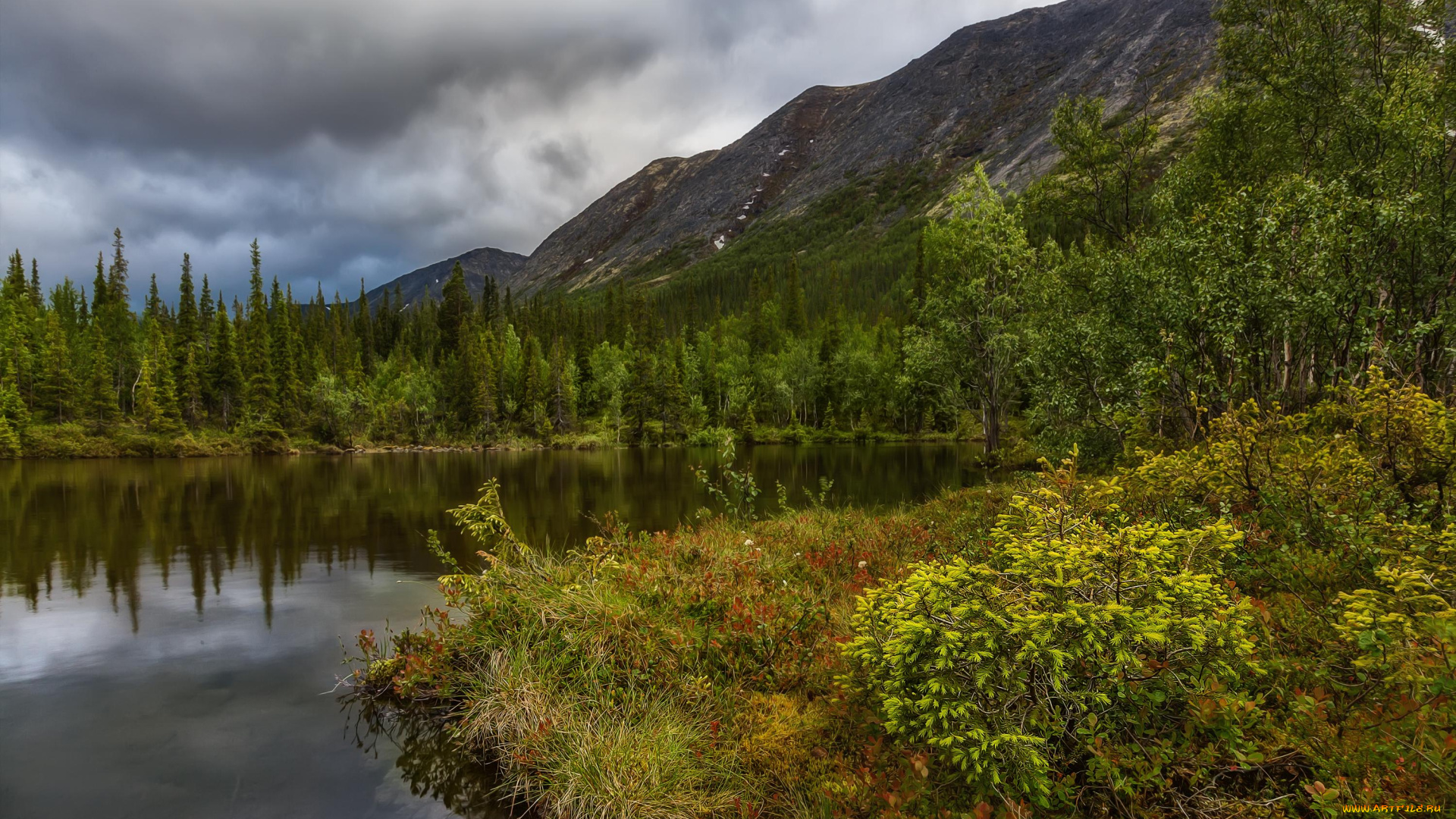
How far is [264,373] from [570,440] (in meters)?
37.3

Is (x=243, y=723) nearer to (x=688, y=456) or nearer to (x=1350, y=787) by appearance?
(x=1350, y=787)

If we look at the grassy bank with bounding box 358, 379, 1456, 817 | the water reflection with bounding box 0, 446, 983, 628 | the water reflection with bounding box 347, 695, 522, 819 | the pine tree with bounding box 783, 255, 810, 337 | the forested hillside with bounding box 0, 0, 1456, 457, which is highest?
the pine tree with bounding box 783, 255, 810, 337

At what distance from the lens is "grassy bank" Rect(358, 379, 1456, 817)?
11.6 feet

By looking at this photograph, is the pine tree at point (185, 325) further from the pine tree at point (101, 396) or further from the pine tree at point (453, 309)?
the pine tree at point (453, 309)

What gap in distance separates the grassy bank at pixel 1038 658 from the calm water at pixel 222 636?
104cm

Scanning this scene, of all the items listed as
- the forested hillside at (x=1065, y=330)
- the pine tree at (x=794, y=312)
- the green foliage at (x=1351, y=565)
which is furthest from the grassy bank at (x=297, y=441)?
the green foliage at (x=1351, y=565)

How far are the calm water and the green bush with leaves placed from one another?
17.8 feet

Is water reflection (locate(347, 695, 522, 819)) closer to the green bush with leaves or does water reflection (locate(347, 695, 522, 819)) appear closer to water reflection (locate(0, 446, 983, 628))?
the green bush with leaves

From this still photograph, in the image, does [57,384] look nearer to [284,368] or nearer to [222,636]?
[284,368]

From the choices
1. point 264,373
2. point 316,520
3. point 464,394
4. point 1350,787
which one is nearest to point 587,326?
point 464,394

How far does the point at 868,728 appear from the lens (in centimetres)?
529

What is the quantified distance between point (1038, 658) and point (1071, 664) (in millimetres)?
540

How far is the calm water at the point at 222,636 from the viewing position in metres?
7.11

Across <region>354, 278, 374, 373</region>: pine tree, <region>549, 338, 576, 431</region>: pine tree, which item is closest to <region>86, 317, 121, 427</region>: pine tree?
<region>354, 278, 374, 373</region>: pine tree
